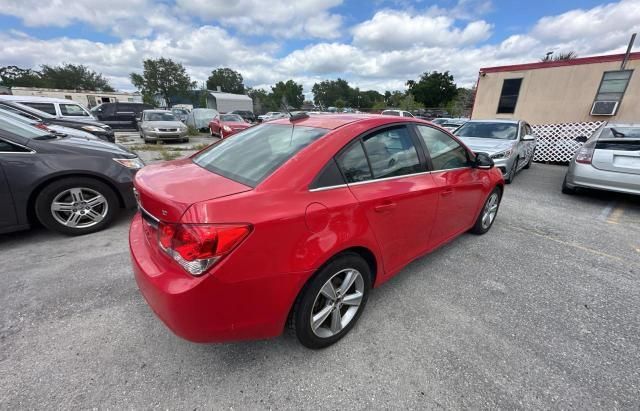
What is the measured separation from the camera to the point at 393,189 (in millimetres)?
2041

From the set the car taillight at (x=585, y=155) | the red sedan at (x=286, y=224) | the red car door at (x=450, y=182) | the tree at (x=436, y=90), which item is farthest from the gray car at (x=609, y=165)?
the tree at (x=436, y=90)

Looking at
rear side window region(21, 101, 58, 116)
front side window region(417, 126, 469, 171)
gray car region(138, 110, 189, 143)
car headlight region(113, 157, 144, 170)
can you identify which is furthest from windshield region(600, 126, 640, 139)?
rear side window region(21, 101, 58, 116)

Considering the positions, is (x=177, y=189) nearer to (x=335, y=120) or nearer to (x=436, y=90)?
(x=335, y=120)

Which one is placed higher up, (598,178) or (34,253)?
(598,178)

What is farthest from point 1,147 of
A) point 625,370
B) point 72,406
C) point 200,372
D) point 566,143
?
point 566,143

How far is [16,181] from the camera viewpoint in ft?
9.57

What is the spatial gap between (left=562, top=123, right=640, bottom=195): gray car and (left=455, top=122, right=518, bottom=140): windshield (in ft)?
5.33

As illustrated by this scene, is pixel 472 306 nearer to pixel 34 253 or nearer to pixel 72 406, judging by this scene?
pixel 72 406

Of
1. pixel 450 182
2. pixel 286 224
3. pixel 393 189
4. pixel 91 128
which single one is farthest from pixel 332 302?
pixel 91 128

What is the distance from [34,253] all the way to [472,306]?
14.7ft

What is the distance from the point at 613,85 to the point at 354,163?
1607cm

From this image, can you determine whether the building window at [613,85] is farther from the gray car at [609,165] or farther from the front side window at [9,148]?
the front side window at [9,148]

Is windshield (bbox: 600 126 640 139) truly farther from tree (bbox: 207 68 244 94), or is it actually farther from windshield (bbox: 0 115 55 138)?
tree (bbox: 207 68 244 94)

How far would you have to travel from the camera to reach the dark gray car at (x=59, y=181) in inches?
116
